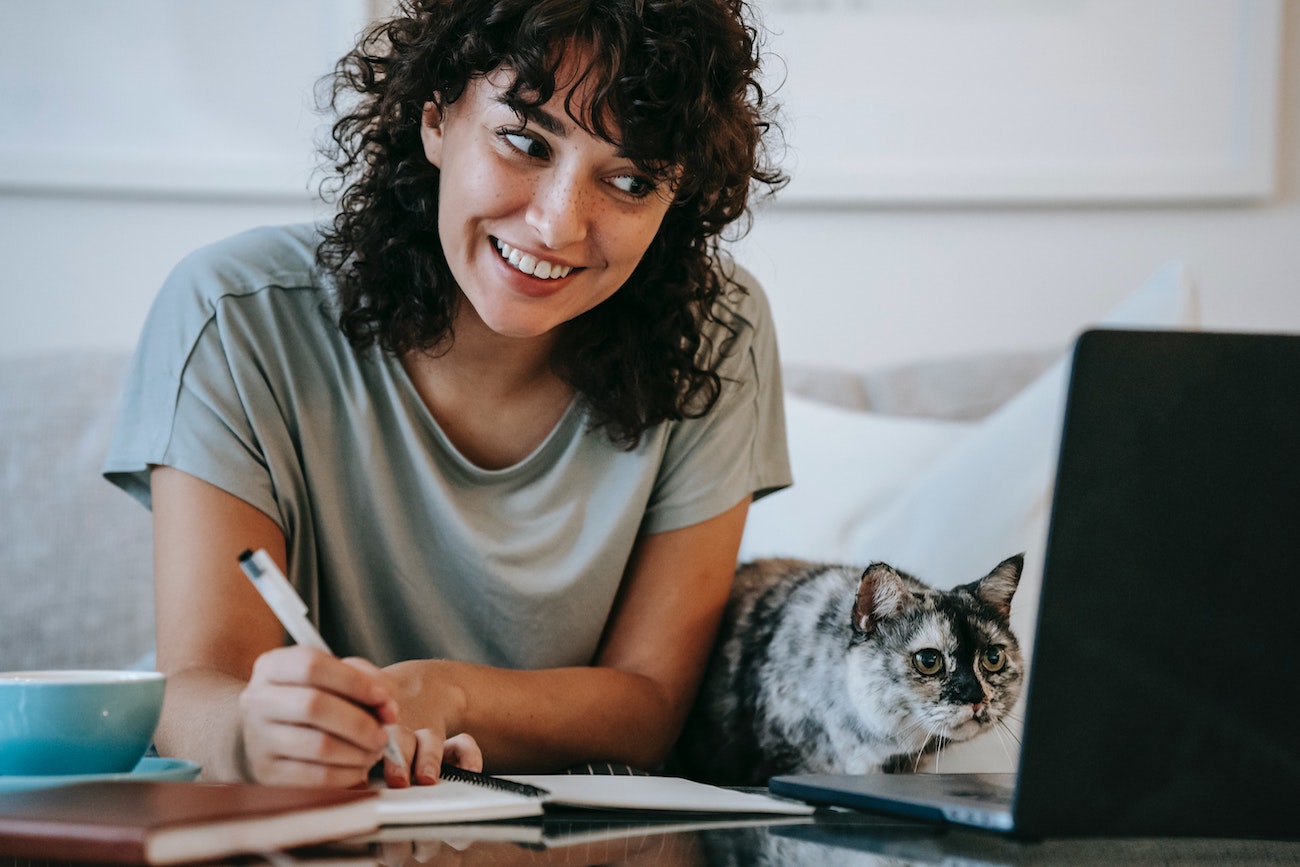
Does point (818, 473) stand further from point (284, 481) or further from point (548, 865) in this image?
point (548, 865)

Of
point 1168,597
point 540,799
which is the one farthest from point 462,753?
point 1168,597

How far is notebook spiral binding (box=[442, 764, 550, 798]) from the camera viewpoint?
0.72 meters

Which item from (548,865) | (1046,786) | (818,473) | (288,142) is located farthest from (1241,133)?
(548,865)

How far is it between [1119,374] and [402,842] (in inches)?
17.5

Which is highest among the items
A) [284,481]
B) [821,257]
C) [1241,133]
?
[1241,133]

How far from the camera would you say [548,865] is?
59cm

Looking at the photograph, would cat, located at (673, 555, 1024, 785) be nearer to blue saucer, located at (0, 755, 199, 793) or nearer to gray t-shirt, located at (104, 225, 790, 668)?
gray t-shirt, located at (104, 225, 790, 668)

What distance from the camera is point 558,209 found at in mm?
1056

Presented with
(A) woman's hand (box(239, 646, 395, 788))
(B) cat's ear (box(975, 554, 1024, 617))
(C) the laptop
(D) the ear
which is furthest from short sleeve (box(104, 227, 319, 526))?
(C) the laptop

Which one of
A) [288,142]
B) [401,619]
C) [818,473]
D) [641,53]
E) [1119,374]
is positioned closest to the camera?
[1119,374]

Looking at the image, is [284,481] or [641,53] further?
[284,481]

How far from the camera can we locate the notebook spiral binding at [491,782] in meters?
0.72

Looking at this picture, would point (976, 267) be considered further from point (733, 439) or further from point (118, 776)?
point (118, 776)

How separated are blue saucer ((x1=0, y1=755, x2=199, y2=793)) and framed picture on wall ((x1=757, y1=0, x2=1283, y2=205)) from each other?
5.09 feet
